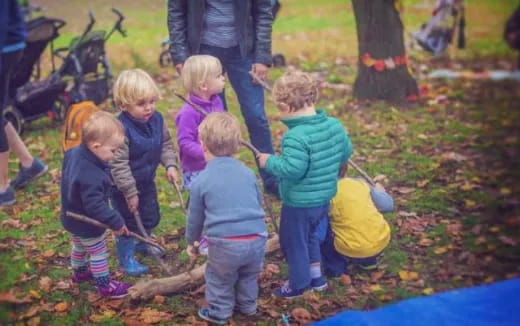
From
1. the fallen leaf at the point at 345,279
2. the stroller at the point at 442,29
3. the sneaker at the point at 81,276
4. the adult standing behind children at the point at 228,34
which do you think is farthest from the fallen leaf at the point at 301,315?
the stroller at the point at 442,29

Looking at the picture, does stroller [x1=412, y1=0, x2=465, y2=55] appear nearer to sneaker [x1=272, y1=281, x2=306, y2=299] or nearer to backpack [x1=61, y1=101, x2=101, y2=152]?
sneaker [x1=272, y1=281, x2=306, y2=299]

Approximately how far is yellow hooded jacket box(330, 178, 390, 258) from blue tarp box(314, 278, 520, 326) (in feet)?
1.42

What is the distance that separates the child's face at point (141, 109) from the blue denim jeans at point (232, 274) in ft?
3.14

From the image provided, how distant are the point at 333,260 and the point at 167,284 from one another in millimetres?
1122

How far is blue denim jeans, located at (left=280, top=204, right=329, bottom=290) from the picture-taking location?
151 inches

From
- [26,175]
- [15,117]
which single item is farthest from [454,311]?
[15,117]

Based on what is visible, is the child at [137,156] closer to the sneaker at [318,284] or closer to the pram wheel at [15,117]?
the sneaker at [318,284]

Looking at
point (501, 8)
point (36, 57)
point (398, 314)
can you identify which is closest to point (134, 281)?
point (398, 314)

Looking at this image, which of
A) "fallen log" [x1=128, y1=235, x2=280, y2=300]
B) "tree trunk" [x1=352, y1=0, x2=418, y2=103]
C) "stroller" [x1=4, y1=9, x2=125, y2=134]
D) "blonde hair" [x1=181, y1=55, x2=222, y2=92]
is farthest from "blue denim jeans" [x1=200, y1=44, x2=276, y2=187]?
"tree trunk" [x1=352, y1=0, x2=418, y2=103]

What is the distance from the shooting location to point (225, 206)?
11.3 ft

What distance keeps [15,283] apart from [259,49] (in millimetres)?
2424

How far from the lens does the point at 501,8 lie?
10430 mm

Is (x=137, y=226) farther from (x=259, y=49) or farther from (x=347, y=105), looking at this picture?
(x=347, y=105)

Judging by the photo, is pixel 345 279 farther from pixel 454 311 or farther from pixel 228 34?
pixel 228 34
